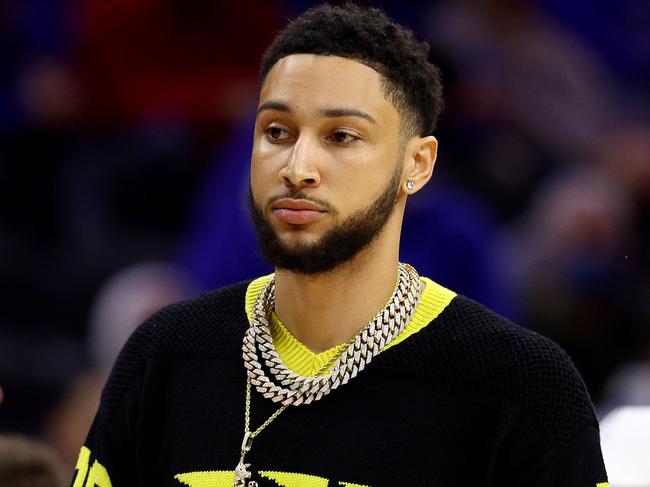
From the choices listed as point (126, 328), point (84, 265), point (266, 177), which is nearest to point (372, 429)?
point (266, 177)

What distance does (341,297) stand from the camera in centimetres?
298

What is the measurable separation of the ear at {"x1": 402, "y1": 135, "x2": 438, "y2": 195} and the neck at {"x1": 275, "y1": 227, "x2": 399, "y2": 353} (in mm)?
146

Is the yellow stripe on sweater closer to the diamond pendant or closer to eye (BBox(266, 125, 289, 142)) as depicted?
the diamond pendant

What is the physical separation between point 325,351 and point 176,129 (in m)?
3.99

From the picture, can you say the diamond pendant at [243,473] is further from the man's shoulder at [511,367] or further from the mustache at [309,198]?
the mustache at [309,198]

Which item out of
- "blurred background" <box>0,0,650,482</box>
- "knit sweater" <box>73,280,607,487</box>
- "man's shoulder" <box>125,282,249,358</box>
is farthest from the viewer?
"blurred background" <box>0,0,650,482</box>

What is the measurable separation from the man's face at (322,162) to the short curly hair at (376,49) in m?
0.03

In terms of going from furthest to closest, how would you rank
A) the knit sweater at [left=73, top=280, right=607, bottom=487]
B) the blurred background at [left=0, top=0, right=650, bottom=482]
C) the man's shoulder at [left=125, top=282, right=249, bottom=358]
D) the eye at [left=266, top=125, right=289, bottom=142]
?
the blurred background at [left=0, top=0, right=650, bottom=482], the man's shoulder at [left=125, top=282, right=249, bottom=358], the eye at [left=266, top=125, right=289, bottom=142], the knit sweater at [left=73, top=280, right=607, bottom=487]

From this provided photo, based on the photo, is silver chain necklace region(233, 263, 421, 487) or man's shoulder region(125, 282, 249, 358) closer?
silver chain necklace region(233, 263, 421, 487)

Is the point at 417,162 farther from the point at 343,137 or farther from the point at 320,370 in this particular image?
the point at 320,370

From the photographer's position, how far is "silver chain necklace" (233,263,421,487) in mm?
2895

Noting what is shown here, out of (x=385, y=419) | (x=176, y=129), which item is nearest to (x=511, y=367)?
(x=385, y=419)

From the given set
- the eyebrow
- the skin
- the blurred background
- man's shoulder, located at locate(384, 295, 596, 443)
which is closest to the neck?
the skin

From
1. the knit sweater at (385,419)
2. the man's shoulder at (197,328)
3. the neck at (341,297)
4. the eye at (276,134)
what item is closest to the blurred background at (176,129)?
the man's shoulder at (197,328)
